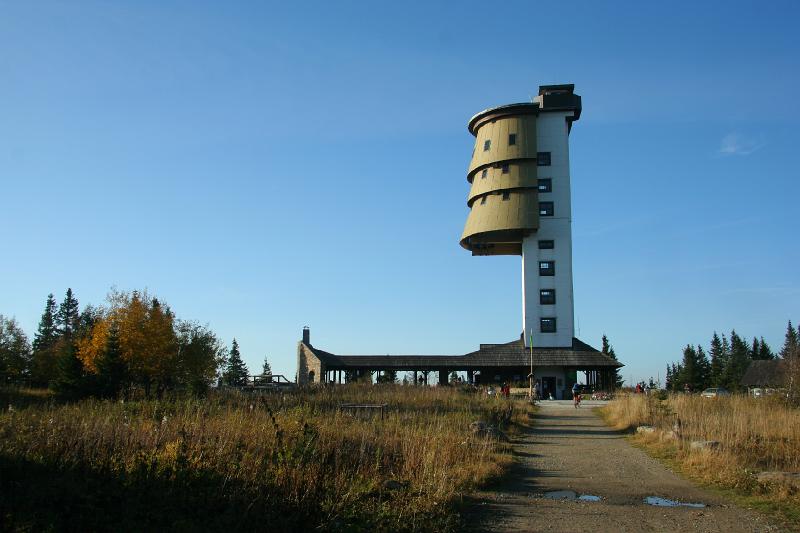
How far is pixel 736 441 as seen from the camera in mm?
14234

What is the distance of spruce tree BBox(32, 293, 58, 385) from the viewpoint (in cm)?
6862

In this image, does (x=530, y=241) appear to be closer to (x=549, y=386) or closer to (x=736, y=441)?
(x=549, y=386)

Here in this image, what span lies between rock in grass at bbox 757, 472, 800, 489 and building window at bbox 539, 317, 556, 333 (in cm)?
5402

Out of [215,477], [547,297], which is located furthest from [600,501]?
[547,297]

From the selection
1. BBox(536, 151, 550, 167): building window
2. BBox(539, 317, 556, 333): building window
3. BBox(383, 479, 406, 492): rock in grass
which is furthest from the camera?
BBox(536, 151, 550, 167): building window

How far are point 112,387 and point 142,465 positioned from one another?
86.1 feet

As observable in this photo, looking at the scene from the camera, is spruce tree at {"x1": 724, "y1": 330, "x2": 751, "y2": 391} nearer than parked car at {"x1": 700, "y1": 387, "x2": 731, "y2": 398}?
No

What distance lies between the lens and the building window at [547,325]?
64812mm

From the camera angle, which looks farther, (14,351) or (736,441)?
(14,351)

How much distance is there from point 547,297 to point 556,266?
307 cm

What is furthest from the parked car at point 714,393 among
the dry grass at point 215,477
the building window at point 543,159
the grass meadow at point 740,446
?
the building window at point 543,159

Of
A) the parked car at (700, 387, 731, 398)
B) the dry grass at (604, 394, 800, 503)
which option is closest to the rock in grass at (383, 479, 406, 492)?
the dry grass at (604, 394, 800, 503)

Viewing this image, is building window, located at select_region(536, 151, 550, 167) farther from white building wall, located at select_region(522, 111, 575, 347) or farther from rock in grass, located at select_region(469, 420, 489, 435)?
rock in grass, located at select_region(469, 420, 489, 435)

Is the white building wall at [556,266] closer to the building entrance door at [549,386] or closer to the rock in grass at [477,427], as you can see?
the building entrance door at [549,386]
